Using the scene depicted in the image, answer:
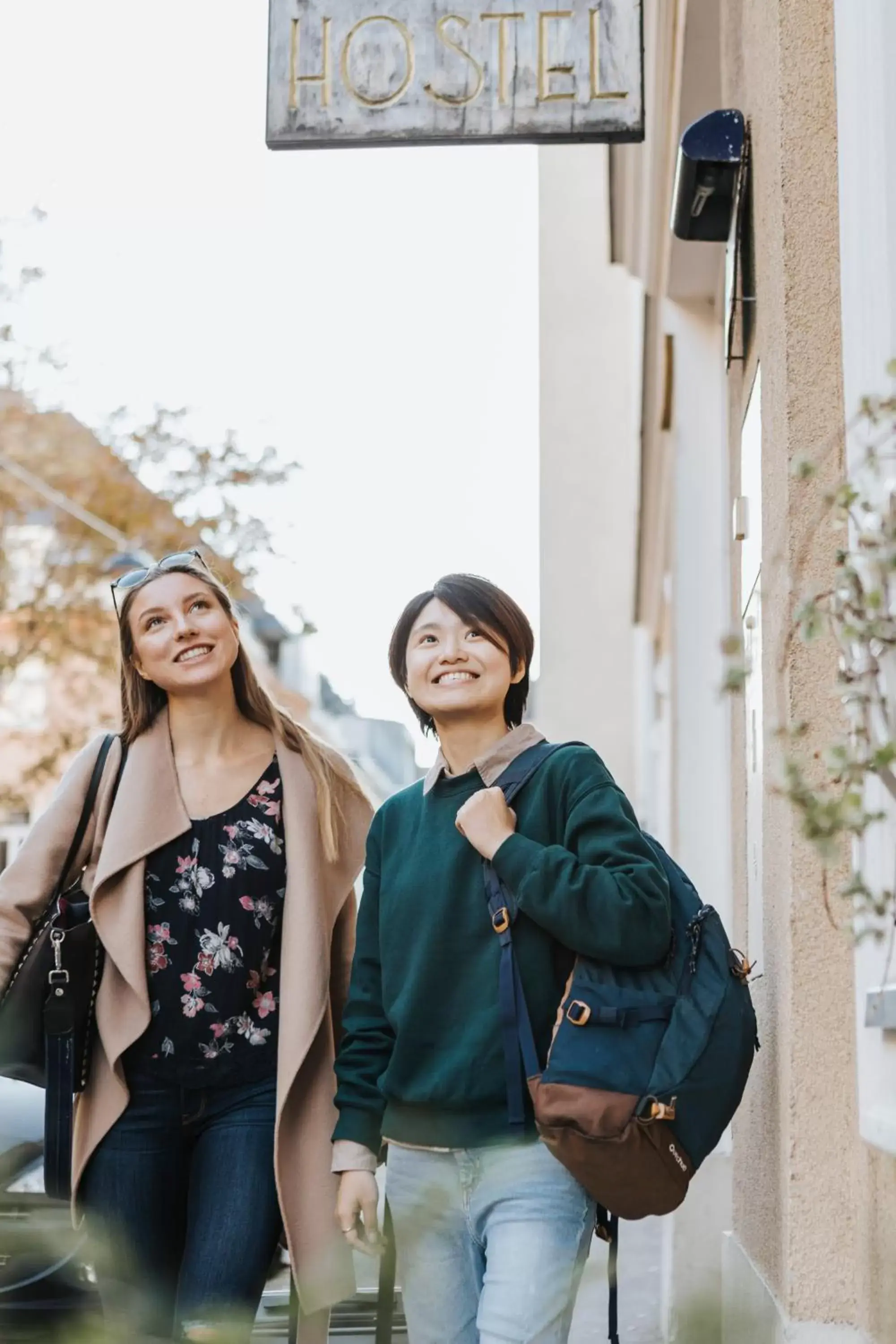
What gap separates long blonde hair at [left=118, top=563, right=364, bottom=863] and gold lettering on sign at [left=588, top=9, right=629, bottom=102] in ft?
4.92

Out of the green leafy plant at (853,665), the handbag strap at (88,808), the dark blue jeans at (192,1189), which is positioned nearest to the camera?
the green leafy plant at (853,665)

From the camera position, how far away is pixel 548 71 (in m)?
3.92

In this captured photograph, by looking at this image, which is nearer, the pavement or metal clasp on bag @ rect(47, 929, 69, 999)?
metal clasp on bag @ rect(47, 929, 69, 999)

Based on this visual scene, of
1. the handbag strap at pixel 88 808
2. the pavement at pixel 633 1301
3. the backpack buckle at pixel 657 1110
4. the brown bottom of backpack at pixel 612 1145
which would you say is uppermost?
the handbag strap at pixel 88 808

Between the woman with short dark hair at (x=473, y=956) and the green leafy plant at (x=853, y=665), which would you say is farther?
the woman with short dark hair at (x=473, y=956)

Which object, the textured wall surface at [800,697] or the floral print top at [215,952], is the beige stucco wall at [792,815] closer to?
the textured wall surface at [800,697]

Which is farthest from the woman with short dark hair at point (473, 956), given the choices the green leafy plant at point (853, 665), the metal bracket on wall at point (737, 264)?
the metal bracket on wall at point (737, 264)

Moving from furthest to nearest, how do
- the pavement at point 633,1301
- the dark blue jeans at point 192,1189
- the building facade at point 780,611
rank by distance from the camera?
the pavement at point 633,1301, the dark blue jeans at point 192,1189, the building facade at point 780,611

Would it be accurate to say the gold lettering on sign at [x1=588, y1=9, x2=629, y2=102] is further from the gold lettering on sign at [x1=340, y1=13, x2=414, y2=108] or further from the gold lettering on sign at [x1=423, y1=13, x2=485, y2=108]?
the gold lettering on sign at [x1=340, y1=13, x2=414, y2=108]

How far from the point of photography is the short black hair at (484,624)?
290 cm

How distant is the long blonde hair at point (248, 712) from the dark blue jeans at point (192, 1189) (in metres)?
0.58

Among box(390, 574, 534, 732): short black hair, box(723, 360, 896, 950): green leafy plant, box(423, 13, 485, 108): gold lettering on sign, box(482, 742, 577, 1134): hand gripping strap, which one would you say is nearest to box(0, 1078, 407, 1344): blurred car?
box(482, 742, 577, 1134): hand gripping strap

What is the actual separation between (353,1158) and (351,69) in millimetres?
2513

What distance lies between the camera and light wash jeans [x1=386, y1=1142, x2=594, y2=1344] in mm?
2551
